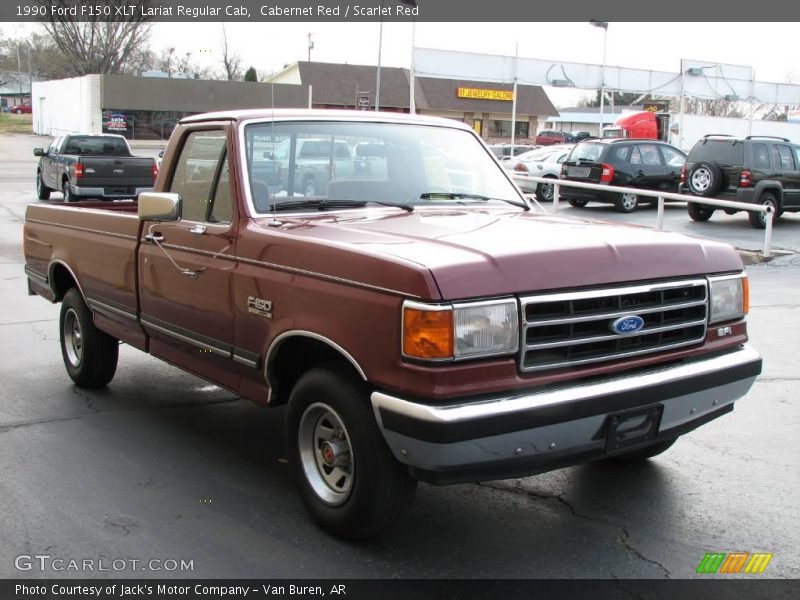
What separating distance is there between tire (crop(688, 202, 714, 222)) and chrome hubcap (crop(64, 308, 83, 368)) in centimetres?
1578

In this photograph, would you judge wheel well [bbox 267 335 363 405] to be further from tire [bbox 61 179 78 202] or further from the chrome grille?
tire [bbox 61 179 78 202]

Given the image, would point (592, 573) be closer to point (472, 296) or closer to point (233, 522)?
point (472, 296)

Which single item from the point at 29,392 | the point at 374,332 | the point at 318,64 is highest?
the point at 318,64

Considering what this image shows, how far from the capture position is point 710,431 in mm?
5621

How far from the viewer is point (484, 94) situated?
2446 inches

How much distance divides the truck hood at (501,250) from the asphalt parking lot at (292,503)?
125 centimetres

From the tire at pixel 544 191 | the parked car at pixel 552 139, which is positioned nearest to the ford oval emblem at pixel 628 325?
the tire at pixel 544 191

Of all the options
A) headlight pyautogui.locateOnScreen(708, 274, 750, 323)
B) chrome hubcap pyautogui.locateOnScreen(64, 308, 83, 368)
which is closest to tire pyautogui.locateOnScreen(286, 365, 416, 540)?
headlight pyautogui.locateOnScreen(708, 274, 750, 323)

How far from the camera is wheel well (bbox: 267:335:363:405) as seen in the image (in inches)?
158

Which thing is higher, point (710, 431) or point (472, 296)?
point (472, 296)

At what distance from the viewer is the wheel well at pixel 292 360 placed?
4016 millimetres

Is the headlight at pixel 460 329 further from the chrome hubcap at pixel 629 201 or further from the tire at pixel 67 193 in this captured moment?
the tire at pixel 67 193

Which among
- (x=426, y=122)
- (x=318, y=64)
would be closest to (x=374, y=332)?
(x=426, y=122)

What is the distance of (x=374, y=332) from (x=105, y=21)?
55.5m
